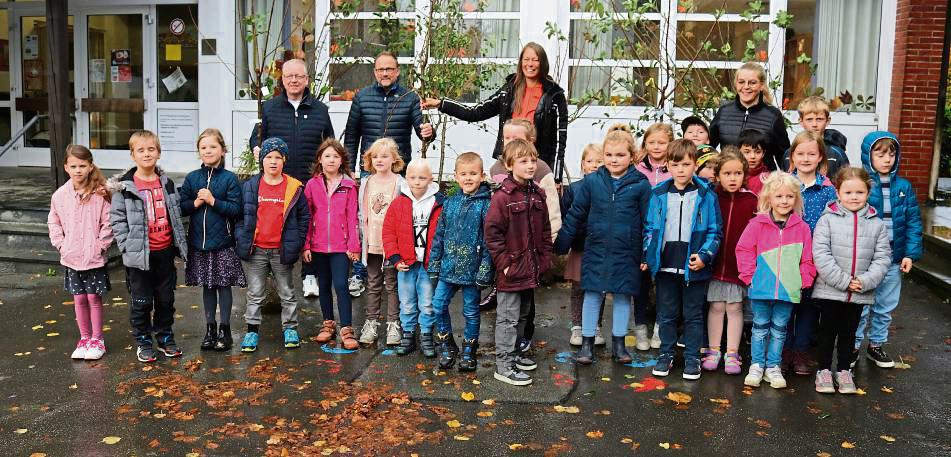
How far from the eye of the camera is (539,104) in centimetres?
714

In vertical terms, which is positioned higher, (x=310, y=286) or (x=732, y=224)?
(x=732, y=224)

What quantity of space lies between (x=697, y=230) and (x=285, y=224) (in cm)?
284

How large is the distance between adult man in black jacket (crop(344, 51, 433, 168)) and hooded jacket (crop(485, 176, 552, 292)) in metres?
2.04

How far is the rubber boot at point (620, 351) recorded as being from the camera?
624 cm

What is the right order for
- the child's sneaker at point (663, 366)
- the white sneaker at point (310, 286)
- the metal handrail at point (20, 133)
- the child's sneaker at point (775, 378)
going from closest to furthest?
the child's sneaker at point (775, 378), the child's sneaker at point (663, 366), the white sneaker at point (310, 286), the metal handrail at point (20, 133)

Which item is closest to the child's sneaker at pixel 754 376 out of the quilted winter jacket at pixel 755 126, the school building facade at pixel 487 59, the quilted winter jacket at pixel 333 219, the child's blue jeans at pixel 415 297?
the quilted winter jacket at pixel 755 126

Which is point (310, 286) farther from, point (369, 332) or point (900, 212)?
point (900, 212)

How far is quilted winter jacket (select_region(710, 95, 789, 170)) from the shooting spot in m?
6.72

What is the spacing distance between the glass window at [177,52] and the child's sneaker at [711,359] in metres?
9.82

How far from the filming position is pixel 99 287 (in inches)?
245

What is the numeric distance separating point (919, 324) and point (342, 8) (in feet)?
19.0

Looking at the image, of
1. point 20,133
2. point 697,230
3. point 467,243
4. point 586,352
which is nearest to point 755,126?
point 697,230

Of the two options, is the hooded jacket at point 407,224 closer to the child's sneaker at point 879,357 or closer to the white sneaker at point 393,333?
the white sneaker at point 393,333

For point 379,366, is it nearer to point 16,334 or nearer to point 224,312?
point 224,312
